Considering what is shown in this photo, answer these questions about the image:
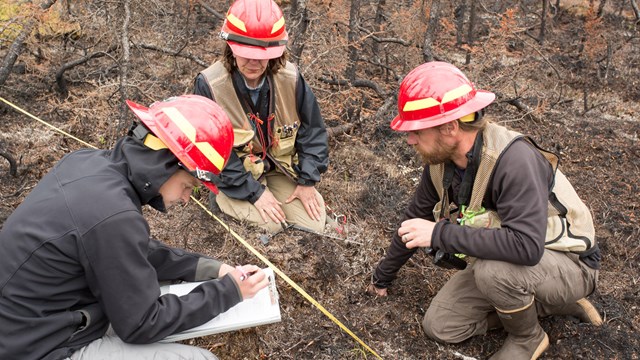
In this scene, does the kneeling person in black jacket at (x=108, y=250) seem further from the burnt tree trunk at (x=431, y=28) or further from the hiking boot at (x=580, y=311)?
the burnt tree trunk at (x=431, y=28)

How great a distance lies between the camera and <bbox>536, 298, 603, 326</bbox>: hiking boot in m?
3.28

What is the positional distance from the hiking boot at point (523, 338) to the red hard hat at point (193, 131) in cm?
180

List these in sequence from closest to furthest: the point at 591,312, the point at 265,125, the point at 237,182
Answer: the point at 591,312 → the point at 237,182 → the point at 265,125

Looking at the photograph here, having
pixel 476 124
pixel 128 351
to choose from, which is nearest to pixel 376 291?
pixel 476 124

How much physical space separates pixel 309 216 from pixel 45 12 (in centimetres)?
360

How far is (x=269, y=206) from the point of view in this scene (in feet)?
13.3

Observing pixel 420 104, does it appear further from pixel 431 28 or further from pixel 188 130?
pixel 431 28

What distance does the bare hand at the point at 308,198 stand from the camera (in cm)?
425

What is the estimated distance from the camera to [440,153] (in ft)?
9.35

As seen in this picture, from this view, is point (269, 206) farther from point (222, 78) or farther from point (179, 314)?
point (179, 314)

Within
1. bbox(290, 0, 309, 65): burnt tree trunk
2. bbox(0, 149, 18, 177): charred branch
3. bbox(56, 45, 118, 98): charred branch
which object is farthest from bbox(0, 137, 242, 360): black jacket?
bbox(56, 45, 118, 98): charred branch

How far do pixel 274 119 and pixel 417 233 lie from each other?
1651mm

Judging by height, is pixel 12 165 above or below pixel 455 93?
below

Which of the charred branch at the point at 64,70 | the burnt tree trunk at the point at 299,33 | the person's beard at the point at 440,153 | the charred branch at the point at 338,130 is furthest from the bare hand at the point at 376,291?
the charred branch at the point at 64,70
